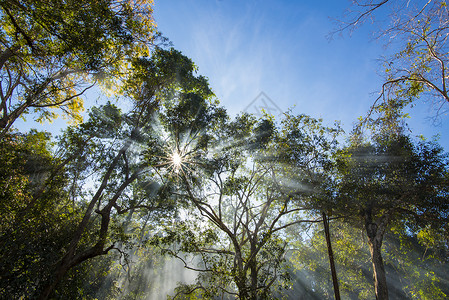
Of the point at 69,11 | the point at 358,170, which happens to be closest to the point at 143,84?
the point at 69,11

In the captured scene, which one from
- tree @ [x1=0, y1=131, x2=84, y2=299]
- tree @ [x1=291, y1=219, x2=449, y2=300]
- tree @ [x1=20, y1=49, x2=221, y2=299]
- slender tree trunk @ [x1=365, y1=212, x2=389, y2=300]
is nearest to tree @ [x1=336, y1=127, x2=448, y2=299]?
slender tree trunk @ [x1=365, y1=212, x2=389, y2=300]

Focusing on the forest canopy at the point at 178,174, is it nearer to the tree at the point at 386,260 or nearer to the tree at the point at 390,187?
the tree at the point at 390,187

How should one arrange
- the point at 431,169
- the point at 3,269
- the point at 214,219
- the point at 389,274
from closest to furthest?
the point at 3,269
the point at 214,219
the point at 431,169
the point at 389,274

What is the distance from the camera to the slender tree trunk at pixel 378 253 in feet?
37.5

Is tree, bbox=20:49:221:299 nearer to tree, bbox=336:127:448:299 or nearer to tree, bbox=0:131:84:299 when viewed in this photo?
Answer: tree, bbox=0:131:84:299

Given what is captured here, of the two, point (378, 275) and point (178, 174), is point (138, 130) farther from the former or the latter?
point (378, 275)

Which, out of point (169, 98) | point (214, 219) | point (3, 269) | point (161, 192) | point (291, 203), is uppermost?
point (169, 98)

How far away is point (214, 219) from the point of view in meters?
11.2

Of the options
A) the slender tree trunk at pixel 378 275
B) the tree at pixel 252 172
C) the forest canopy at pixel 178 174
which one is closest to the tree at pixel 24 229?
the forest canopy at pixel 178 174

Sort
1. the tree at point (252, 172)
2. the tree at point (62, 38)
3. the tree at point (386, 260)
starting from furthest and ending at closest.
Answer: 1. the tree at point (386, 260)
2. the tree at point (252, 172)
3. the tree at point (62, 38)

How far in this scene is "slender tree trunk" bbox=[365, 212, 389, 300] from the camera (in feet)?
37.5

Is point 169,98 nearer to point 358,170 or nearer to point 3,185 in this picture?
point 3,185

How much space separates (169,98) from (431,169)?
16212 millimetres

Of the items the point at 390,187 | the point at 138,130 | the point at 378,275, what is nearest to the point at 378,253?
the point at 378,275
